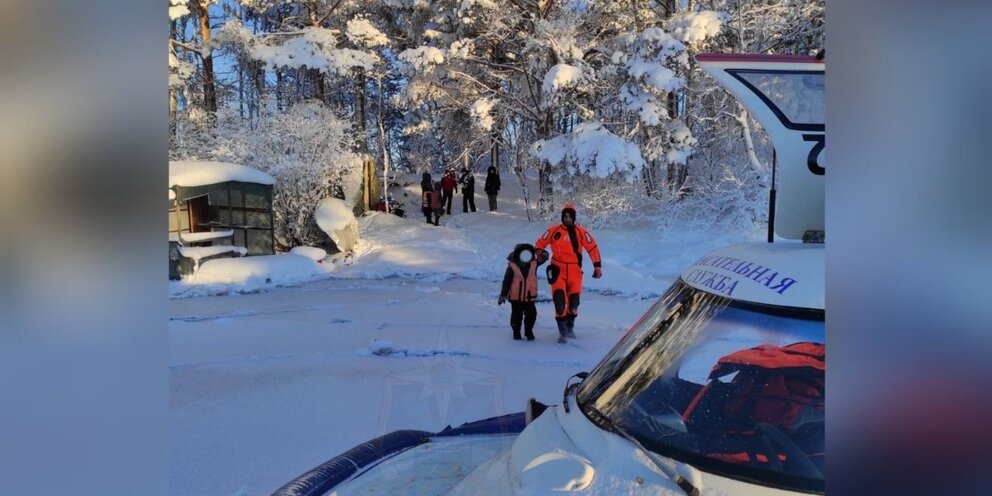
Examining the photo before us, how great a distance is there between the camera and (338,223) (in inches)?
499

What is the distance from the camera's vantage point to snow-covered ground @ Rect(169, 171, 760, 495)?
150 inches

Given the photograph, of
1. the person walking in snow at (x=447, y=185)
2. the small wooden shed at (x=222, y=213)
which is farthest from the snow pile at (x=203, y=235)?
the person walking in snow at (x=447, y=185)

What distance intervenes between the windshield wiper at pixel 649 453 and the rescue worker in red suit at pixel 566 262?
436 cm

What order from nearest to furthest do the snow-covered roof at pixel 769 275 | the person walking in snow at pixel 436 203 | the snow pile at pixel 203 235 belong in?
the snow-covered roof at pixel 769 275
the snow pile at pixel 203 235
the person walking in snow at pixel 436 203

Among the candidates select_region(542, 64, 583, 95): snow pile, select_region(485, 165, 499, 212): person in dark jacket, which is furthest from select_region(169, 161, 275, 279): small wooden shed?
select_region(485, 165, 499, 212): person in dark jacket

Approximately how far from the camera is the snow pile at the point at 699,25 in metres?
12.4

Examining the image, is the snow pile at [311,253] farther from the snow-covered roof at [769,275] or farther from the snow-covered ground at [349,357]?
the snow-covered roof at [769,275]

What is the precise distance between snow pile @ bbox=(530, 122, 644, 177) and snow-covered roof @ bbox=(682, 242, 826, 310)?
11.5 metres

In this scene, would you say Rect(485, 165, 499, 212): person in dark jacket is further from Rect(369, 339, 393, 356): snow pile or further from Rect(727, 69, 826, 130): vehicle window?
Rect(727, 69, 826, 130): vehicle window

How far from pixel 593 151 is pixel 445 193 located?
5960 millimetres
